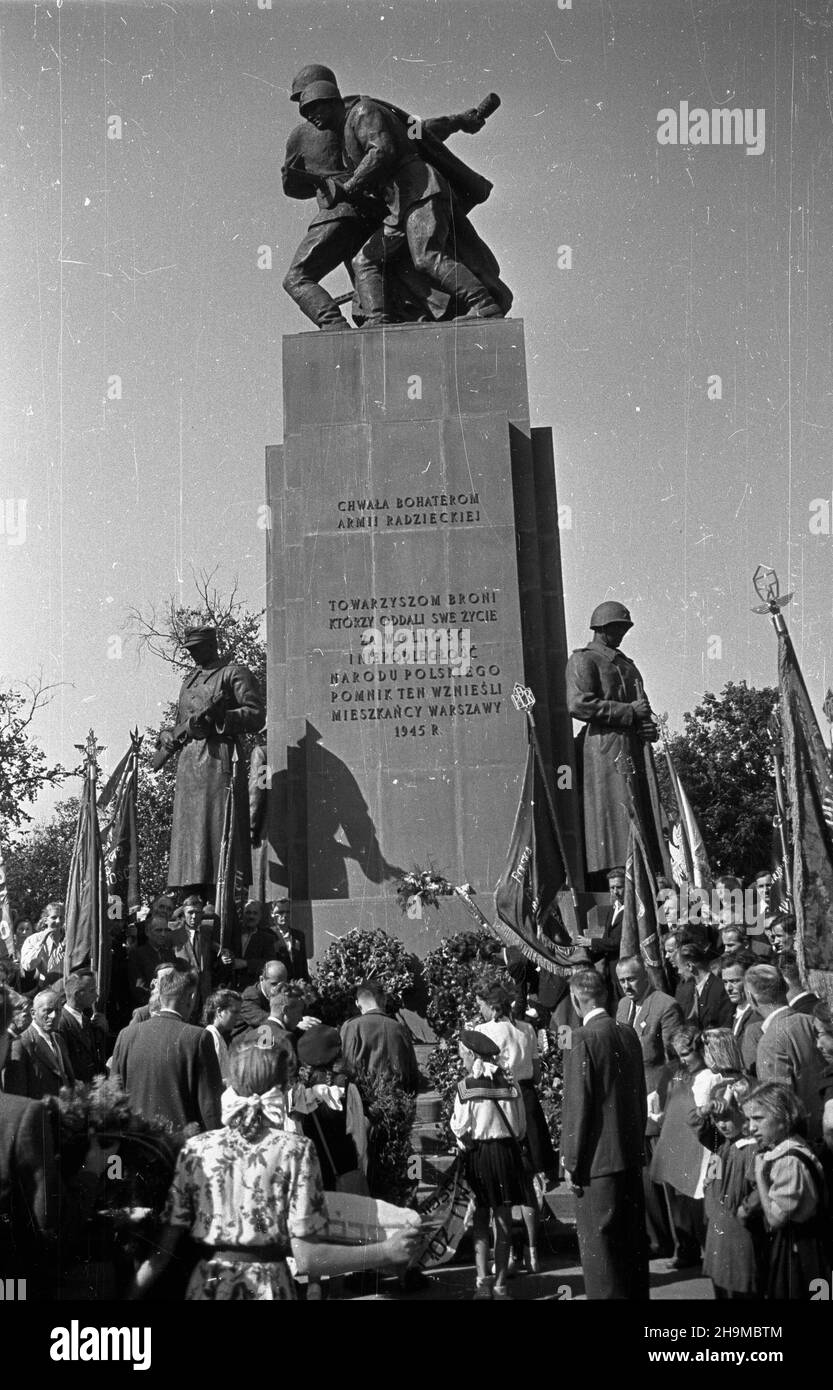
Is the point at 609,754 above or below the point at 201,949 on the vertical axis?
above

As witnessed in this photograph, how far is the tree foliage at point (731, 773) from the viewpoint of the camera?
5603cm

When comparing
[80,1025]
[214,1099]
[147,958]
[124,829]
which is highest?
[124,829]

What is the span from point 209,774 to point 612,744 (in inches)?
185

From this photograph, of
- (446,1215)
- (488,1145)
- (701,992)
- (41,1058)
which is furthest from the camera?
(701,992)

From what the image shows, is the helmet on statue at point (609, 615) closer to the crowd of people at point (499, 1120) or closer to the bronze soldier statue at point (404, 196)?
the bronze soldier statue at point (404, 196)

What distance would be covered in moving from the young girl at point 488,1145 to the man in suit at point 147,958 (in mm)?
5626

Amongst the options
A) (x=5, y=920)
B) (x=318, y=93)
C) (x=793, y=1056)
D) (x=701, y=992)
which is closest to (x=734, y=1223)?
(x=793, y=1056)

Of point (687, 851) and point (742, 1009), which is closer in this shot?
point (742, 1009)

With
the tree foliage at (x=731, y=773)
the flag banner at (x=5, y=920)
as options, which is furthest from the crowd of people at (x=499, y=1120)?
the tree foliage at (x=731, y=773)

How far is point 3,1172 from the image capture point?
594cm

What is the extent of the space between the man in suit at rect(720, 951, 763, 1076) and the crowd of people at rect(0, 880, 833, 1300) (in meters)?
0.02

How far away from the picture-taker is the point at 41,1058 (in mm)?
9312

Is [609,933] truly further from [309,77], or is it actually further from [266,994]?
[309,77]

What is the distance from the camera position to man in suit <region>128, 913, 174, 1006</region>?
14500 mm
